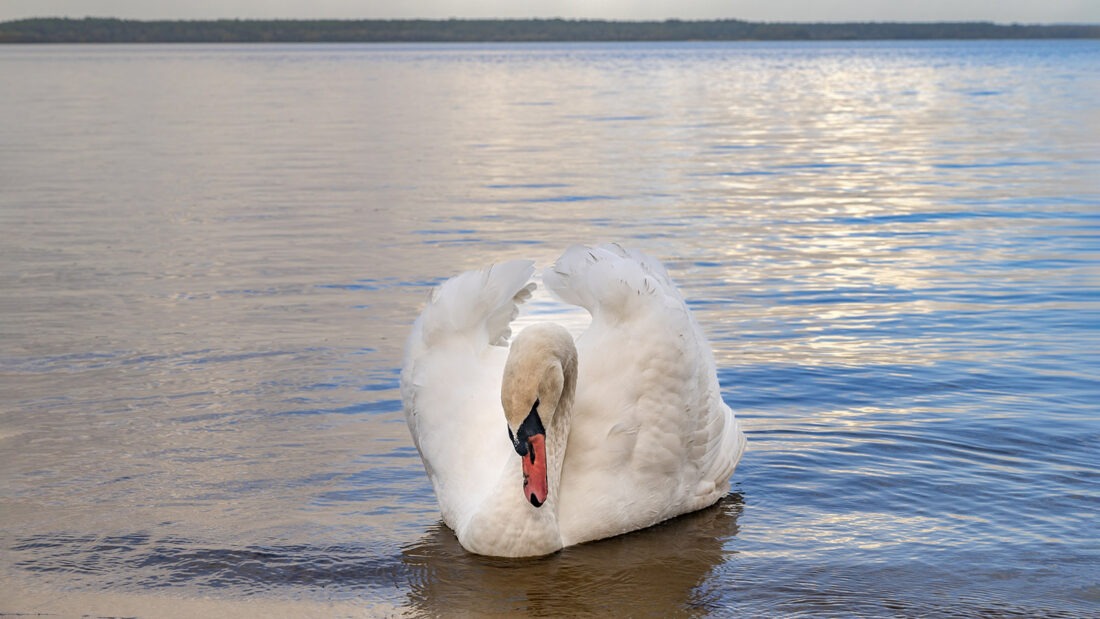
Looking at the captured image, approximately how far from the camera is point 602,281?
22.1 ft

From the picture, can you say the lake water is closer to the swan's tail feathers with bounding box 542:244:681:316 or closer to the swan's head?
the swan's head

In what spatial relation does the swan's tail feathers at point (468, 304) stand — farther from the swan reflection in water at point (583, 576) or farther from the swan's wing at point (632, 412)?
the swan reflection in water at point (583, 576)

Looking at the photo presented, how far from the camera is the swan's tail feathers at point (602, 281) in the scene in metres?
6.70

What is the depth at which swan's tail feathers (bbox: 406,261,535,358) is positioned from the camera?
22.9ft

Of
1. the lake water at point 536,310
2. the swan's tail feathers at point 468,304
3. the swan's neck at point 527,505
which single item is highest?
the swan's tail feathers at point 468,304

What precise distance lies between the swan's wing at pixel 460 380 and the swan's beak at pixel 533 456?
0.54 m

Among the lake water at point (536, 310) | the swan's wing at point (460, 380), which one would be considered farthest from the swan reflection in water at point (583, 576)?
the swan's wing at point (460, 380)

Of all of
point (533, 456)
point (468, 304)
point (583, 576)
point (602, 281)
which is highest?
point (602, 281)

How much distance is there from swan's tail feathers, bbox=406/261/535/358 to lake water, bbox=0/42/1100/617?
89 cm

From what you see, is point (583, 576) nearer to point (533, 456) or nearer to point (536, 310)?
point (533, 456)

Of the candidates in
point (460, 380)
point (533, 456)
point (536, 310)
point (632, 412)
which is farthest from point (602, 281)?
point (536, 310)

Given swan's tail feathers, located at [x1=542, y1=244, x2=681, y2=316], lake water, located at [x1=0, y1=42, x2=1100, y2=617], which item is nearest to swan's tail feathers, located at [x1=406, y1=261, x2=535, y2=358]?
swan's tail feathers, located at [x1=542, y1=244, x2=681, y2=316]

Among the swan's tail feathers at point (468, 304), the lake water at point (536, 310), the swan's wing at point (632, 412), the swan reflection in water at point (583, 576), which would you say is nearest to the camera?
the swan reflection in water at point (583, 576)

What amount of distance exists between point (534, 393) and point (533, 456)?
26 centimetres
